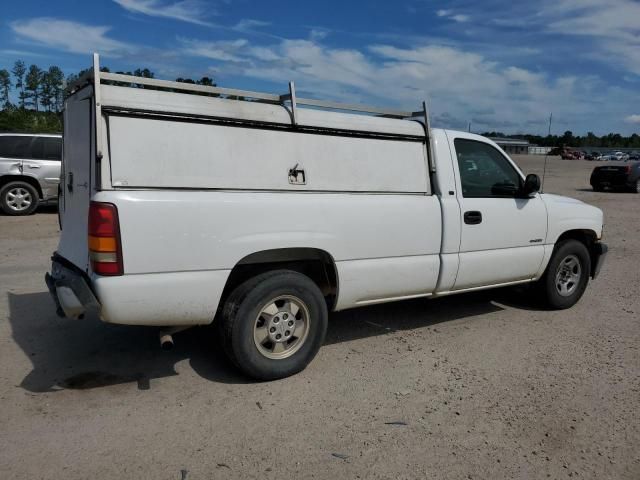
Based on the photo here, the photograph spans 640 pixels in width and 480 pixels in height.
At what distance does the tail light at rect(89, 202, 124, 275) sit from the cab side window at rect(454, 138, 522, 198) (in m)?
3.05

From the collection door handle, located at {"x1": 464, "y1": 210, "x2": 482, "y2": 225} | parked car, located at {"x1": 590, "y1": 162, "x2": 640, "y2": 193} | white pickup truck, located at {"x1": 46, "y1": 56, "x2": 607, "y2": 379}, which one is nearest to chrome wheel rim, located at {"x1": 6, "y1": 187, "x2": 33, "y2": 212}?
white pickup truck, located at {"x1": 46, "y1": 56, "x2": 607, "y2": 379}

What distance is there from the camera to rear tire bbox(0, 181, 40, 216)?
39.5 ft

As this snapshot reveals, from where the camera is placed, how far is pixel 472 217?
16.3 ft

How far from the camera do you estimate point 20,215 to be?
40.0 feet

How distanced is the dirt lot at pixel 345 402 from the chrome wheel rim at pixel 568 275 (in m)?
0.40

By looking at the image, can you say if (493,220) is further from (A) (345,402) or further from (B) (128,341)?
(B) (128,341)

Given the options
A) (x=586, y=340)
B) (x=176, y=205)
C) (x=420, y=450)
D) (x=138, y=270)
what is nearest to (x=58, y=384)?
(x=138, y=270)

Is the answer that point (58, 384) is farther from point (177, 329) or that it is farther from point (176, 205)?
point (176, 205)

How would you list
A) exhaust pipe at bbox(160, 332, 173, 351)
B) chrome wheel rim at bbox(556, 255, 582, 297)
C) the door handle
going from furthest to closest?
chrome wheel rim at bbox(556, 255, 582, 297) < the door handle < exhaust pipe at bbox(160, 332, 173, 351)

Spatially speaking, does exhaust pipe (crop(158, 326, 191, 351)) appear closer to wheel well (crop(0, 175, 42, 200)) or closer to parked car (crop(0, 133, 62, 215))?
parked car (crop(0, 133, 62, 215))

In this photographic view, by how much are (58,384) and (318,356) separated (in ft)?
6.55

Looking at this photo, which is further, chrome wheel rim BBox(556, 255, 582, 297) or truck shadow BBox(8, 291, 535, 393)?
chrome wheel rim BBox(556, 255, 582, 297)

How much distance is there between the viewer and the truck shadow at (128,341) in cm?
414

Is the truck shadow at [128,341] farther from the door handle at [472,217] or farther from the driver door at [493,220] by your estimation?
the door handle at [472,217]
